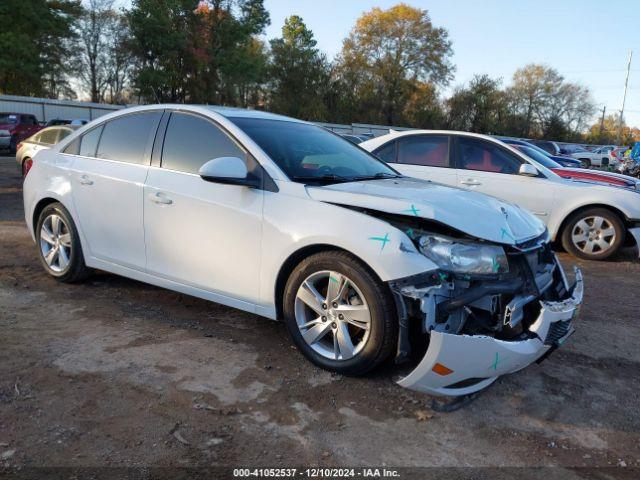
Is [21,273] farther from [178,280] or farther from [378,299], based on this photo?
[378,299]

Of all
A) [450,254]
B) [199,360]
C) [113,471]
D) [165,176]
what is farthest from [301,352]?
[165,176]

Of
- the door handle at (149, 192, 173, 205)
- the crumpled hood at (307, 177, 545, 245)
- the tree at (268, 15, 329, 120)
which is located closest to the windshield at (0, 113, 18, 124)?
→ the door handle at (149, 192, 173, 205)

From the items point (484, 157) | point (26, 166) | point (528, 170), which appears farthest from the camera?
point (26, 166)

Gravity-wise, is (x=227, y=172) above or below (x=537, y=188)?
above

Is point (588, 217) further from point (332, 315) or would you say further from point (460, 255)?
point (332, 315)

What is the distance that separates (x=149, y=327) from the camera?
4.03m

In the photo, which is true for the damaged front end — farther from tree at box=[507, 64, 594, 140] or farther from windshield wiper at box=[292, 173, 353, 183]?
tree at box=[507, 64, 594, 140]

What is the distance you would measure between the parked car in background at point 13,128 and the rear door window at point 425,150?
67.0 ft

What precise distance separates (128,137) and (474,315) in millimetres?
3100

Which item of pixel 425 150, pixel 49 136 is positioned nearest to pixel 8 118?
pixel 49 136

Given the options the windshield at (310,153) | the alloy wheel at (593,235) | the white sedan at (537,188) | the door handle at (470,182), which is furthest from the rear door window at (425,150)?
the windshield at (310,153)

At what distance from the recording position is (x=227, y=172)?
11.5 feet

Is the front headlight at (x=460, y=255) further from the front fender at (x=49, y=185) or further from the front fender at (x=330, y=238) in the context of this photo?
the front fender at (x=49, y=185)

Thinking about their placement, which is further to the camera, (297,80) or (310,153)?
(297,80)
